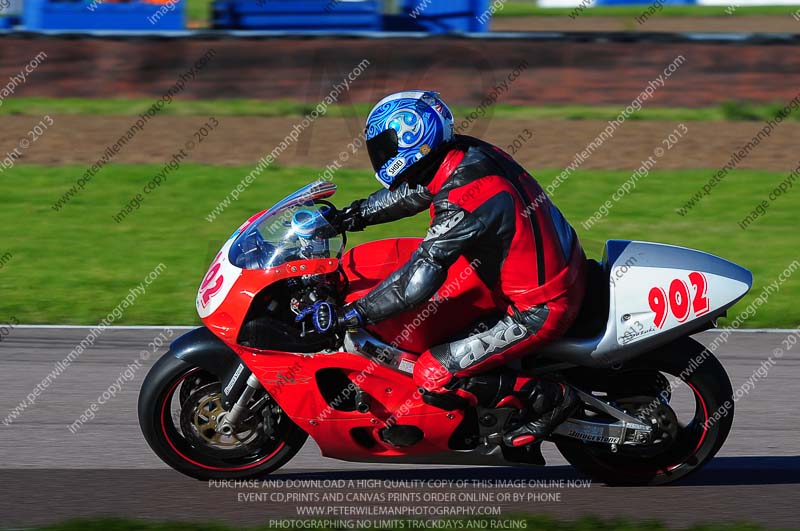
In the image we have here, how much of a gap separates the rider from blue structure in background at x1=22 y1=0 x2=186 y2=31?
58.9ft

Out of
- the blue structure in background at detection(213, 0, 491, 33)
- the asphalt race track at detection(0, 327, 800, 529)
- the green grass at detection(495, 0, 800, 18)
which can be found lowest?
the green grass at detection(495, 0, 800, 18)

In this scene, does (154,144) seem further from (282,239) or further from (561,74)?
(282,239)

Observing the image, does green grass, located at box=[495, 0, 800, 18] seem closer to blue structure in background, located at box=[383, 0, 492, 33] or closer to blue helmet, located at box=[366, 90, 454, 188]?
blue structure in background, located at box=[383, 0, 492, 33]

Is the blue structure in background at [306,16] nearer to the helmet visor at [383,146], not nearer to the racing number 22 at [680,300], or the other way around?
the helmet visor at [383,146]

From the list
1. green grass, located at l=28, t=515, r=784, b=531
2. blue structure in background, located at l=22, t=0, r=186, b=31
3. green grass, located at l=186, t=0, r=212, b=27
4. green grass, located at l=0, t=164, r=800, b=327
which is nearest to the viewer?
green grass, located at l=28, t=515, r=784, b=531

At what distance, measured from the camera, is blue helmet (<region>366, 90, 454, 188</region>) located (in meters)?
5.02

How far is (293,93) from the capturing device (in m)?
17.0

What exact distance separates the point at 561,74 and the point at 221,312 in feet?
41.2

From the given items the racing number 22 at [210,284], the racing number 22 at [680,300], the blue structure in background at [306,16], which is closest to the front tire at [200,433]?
the racing number 22 at [210,284]

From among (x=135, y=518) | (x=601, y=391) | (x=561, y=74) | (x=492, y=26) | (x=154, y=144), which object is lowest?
(x=492, y=26)

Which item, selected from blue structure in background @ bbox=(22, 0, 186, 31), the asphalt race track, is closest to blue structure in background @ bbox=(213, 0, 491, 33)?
blue structure in background @ bbox=(22, 0, 186, 31)

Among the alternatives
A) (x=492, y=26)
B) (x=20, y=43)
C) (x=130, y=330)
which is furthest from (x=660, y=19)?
(x=130, y=330)

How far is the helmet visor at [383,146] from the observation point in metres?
5.03

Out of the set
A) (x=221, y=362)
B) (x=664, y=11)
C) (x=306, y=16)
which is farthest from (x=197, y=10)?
(x=221, y=362)
